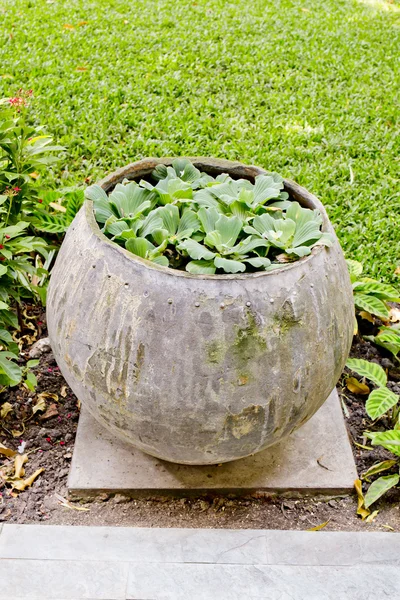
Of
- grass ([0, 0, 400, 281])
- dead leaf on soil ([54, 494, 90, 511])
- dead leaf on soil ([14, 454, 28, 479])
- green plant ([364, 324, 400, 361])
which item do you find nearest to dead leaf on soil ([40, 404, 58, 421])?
dead leaf on soil ([14, 454, 28, 479])

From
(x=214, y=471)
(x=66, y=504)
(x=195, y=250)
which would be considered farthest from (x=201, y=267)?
(x=66, y=504)

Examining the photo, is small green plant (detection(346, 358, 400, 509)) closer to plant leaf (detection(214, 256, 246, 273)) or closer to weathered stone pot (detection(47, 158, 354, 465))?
weathered stone pot (detection(47, 158, 354, 465))

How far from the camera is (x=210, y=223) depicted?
2615 mm

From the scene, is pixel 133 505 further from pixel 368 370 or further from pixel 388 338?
pixel 388 338

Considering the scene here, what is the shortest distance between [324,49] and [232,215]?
14.4 feet

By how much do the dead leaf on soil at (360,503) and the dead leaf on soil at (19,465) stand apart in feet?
4.68

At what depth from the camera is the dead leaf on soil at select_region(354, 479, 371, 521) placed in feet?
9.21

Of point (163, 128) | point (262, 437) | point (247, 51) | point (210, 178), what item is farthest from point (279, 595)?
point (247, 51)

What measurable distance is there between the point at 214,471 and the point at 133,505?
0.37 m

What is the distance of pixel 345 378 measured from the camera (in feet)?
11.3

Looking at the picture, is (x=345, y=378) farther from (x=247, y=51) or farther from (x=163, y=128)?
(x=247, y=51)

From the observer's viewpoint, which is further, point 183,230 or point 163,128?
point 163,128

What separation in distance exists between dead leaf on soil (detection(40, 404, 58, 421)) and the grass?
1824 millimetres

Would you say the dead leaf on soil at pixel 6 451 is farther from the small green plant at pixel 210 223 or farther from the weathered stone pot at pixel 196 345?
the small green plant at pixel 210 223
